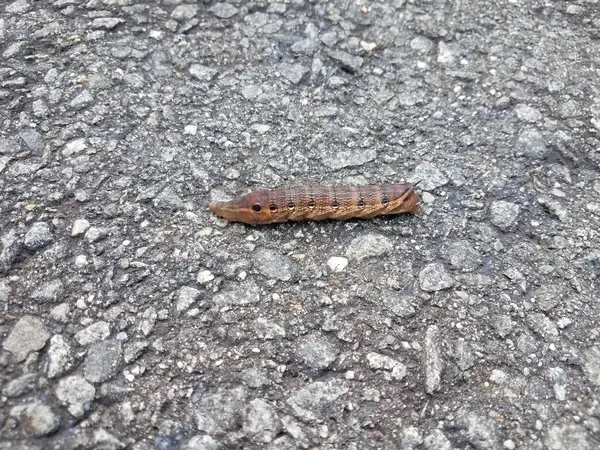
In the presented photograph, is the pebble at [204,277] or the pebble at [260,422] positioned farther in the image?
the pebble at [204,277]

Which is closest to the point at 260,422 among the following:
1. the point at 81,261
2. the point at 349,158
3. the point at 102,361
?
the point at 102,361

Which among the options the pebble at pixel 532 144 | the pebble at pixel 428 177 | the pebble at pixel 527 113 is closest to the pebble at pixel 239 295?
the pebble at pixel 428 177

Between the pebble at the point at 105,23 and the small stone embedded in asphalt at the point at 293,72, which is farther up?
the pebble at the point at 105,23

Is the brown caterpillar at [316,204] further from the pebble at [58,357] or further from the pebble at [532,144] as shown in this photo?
the pebble at [58,357]

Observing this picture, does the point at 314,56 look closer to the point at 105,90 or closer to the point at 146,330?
the point at 105,90

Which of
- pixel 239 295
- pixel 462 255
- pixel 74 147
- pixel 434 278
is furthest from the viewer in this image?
pixel 74 147

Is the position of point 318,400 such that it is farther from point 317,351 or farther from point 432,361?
point 432,361
